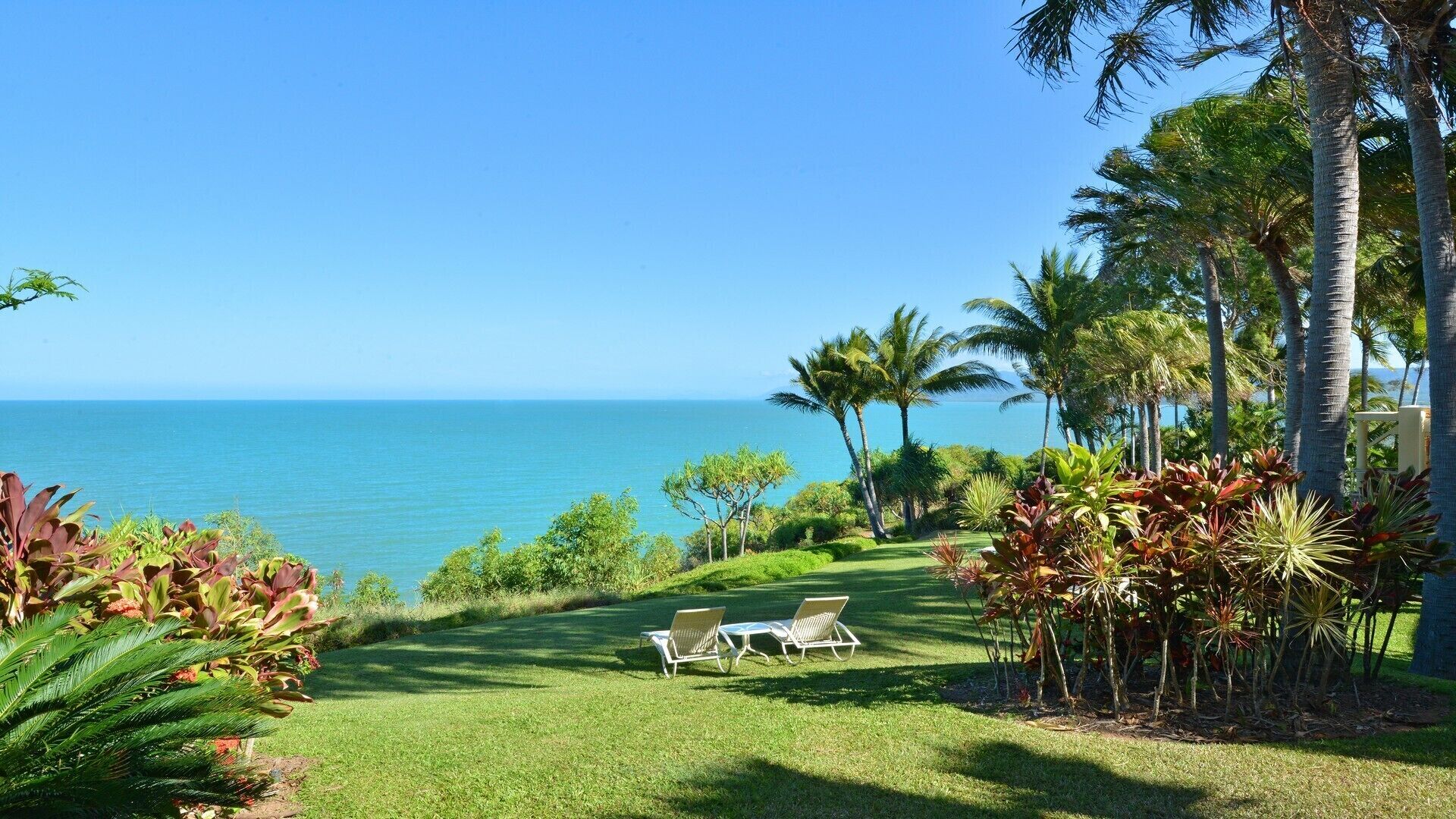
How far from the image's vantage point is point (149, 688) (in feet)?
11.8

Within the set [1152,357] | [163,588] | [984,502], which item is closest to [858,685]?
[984,502]

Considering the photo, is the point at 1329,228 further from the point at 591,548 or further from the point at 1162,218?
the point at 591,548

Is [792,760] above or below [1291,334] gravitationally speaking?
below

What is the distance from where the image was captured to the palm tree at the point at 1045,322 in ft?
97.8

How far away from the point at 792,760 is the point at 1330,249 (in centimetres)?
600

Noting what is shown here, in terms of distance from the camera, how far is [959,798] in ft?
15.0

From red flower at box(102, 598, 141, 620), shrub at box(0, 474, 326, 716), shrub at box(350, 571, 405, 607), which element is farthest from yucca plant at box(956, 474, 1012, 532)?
shrub at box(350, 571, 405, 607)

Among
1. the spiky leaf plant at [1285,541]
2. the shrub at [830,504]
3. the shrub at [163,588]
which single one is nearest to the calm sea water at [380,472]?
the shrub at [163,588]

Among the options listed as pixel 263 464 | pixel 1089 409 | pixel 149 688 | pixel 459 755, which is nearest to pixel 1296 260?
pixel 1089 409

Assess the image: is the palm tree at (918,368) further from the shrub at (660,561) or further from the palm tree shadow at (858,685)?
the palm tree shadow at (858,685)

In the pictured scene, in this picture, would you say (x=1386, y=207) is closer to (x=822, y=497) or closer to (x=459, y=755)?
(x=459, y=755)

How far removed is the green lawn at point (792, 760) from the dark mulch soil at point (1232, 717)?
0.19 metres

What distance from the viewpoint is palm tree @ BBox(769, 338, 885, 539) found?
33969mm

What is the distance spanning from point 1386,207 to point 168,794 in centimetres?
1337
